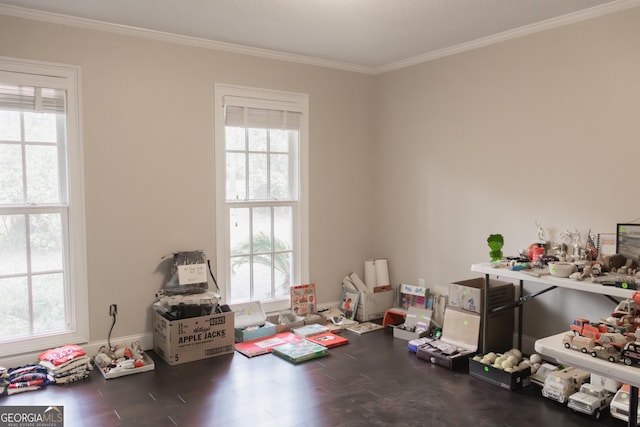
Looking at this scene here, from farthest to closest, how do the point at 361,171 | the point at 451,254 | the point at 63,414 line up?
the point at 361,171 < the point at 451,254 < the point at 63,414

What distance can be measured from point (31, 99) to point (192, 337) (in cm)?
209

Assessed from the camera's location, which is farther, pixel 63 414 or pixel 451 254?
pixel 451 254

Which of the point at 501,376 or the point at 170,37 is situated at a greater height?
the point at 170,37

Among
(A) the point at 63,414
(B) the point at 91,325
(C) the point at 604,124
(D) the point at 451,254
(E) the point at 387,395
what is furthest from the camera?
(D) the point at 451,254

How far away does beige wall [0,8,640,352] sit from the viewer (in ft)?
11.5

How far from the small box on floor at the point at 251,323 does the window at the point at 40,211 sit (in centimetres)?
121

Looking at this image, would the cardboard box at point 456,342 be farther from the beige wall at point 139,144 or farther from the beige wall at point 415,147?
the beige wall at point 139,144

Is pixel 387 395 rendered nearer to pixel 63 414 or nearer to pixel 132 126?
pixel 63 414

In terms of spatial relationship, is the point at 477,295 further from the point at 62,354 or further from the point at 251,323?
the point at 62,354

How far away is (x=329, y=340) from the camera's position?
4219 mm

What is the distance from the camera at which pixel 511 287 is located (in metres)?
3.88

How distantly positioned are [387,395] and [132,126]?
9.13 ft

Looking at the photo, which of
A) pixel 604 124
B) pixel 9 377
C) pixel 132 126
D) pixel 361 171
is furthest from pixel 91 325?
pixel 604 124

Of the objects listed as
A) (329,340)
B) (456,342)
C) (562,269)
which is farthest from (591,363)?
(329,340)
